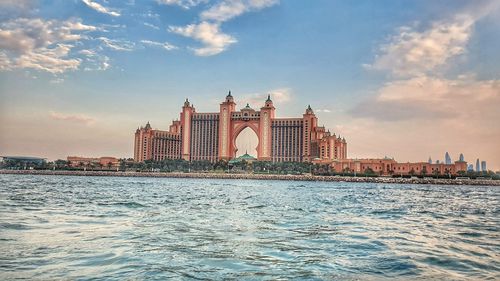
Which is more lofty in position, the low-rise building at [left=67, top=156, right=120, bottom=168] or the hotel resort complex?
the hotel resort complex

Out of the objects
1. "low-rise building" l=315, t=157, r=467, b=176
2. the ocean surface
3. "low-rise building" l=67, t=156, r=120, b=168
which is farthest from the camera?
"low-rise building" l=67, t=156, r=120, b=168

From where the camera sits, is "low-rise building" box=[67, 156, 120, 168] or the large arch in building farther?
the large arch in building

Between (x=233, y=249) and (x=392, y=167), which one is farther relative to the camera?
(x=392, y=167)

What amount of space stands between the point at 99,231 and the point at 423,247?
957 centimetres

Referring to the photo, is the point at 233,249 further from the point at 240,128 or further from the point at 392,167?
the point at 240,128

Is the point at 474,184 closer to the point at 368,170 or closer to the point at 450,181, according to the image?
the point at 450,181

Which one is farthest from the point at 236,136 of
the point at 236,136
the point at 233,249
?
the point at 233,249

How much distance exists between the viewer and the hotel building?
184m

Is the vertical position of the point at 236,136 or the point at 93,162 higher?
the point at 236,136

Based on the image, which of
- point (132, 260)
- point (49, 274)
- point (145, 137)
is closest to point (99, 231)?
point (132, 260)

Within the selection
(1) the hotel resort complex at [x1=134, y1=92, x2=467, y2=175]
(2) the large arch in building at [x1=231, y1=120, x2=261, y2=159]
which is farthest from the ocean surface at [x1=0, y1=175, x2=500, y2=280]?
(2) the large arch in building at [x1=231, y1=120, x2=261, y2=159]

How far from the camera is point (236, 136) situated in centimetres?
19275

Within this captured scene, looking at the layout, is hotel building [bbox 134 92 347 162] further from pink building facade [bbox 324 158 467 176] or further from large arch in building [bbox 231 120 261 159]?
pink building facade [bbox 324 158 467 176]

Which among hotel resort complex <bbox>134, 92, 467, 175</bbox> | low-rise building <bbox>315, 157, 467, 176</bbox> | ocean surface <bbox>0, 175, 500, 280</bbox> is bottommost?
ocean surface <bbox>0, 175, 500, 280</bbox>
